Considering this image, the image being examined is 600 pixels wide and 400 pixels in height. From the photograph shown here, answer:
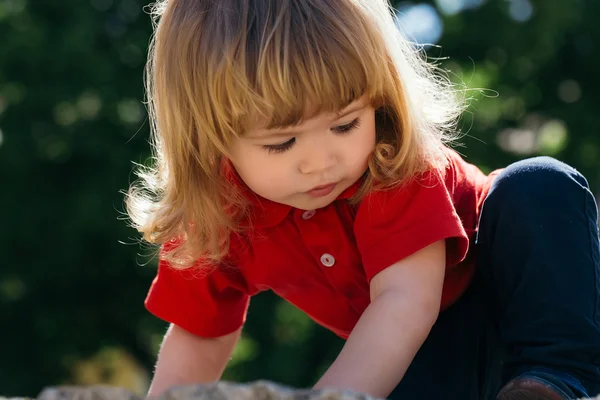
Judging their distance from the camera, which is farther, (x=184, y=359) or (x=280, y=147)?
(x=184, y=359)

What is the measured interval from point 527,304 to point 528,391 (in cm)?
23

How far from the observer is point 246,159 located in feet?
4.81

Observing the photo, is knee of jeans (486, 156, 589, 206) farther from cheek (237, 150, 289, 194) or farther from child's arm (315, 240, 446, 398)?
cheek (237, 150, 289, 194)

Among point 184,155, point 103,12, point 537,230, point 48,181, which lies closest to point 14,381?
point 48,181

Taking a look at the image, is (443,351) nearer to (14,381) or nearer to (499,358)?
(499,358)

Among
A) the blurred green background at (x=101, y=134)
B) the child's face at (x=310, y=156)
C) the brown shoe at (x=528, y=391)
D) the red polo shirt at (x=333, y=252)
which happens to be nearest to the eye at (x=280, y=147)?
the child's face at (x=310, y=156)

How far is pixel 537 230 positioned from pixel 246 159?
19.0 inches

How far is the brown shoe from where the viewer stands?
4.01 feet

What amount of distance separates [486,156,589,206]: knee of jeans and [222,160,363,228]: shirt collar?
0.37m

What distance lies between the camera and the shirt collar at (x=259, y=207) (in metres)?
1.58

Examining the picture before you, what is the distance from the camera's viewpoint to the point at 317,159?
54.3 inches

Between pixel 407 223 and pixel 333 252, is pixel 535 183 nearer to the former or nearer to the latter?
pixel 407 223

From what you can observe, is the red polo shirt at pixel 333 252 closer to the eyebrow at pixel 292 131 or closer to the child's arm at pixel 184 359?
the child's arm at pixel 184 359

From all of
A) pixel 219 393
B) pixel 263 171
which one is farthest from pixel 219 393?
pixel 263 171
